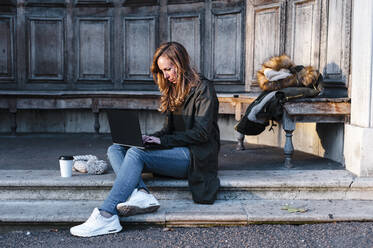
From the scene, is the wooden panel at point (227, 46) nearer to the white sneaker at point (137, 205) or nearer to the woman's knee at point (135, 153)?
the woman's knee at point (135, 153)

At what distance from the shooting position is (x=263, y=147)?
6.52 meters

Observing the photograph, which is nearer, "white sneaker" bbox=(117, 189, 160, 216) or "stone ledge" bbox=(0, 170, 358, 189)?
"white sneaker" bbox=(117, 189, 160, 216)

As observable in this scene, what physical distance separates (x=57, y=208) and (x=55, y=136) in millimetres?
3738

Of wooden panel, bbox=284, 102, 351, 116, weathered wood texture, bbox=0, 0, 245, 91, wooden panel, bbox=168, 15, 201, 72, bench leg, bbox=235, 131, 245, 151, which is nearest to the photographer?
wooden panel, bbox=284, 102, 351, 116

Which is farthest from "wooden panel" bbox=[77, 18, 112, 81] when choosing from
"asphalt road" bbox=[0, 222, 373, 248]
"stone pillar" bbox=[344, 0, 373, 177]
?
"asphalt road" bbox=[0, 222, 373, 248]

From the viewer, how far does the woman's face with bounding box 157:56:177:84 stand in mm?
3918

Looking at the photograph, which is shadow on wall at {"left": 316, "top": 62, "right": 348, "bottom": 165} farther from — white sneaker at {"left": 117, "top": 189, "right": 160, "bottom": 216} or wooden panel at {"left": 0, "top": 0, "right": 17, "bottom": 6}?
wooden panel at {"left": 0, "top": 0, "right": 17, "bottom": 6}

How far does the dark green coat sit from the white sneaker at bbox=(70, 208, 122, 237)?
77cm

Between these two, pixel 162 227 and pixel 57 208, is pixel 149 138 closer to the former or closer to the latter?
pixel 162 227

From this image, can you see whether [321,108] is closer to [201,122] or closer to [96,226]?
[201,122]

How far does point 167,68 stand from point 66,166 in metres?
1.25

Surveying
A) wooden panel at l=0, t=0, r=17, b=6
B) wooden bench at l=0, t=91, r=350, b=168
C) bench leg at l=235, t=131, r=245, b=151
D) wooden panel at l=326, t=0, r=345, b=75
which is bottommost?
bench leg at l=235, t=131, r=245, b=151

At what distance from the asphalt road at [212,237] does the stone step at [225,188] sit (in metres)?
0.49

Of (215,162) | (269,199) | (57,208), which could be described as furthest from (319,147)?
(57,208)
